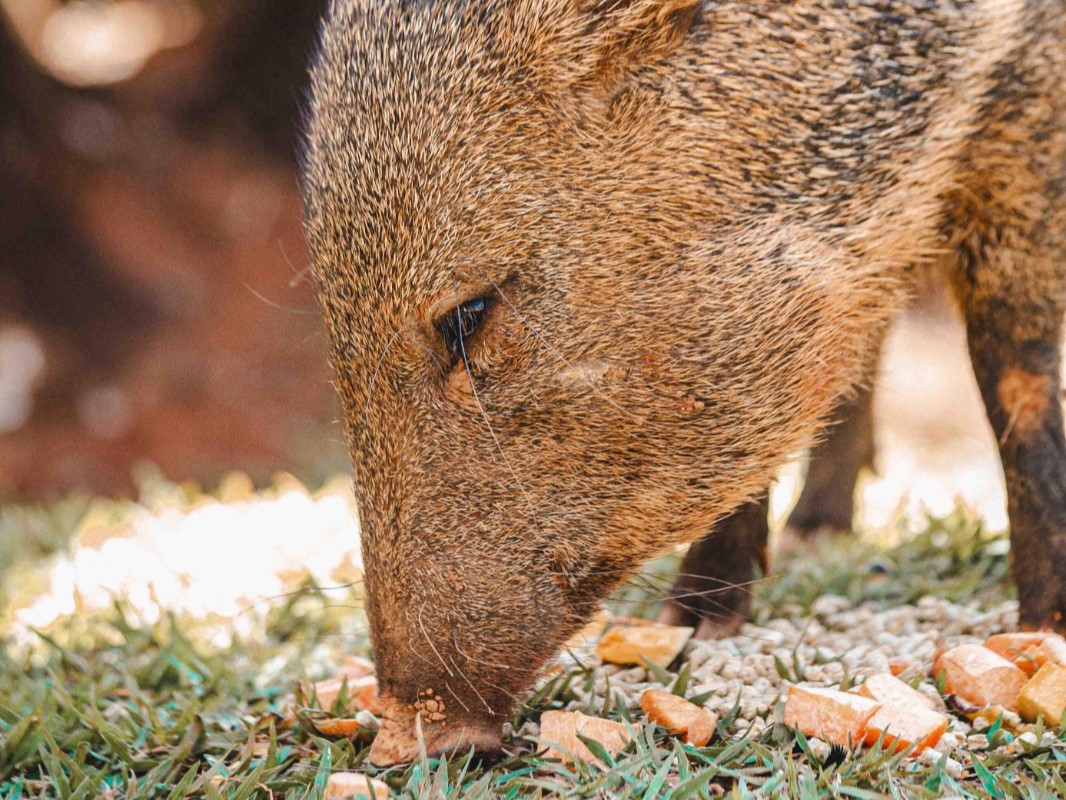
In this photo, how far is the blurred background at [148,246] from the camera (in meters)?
6.23

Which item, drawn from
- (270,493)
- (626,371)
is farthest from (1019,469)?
(270,493)

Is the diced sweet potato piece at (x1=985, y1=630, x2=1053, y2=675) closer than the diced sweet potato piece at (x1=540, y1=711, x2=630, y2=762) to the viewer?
No

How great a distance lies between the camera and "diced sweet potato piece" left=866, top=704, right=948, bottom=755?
1986 millimetres

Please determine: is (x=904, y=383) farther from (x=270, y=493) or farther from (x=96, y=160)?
(x=96, y=160)

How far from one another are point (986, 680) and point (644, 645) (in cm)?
73

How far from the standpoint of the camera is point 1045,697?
212 cm

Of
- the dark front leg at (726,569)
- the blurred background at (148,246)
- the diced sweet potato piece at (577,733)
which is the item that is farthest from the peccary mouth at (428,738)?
the blurred background at (148,246)

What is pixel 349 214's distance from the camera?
7.30ft

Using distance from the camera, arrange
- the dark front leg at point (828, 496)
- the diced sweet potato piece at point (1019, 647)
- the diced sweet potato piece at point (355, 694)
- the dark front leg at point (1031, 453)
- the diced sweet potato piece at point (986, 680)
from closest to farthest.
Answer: the diced sweet potato piece at point (986, 680)
the diced sweet potato piece at point (1019, 647)
the diced sweet potato piece at point (355, 694)
the dark front leg at point (1031, 453)
the dark front leg at point (828, 496)

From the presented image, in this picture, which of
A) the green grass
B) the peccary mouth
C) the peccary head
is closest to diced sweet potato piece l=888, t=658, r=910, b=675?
the green grass

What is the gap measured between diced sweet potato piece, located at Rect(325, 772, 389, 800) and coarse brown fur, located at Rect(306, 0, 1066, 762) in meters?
0.13

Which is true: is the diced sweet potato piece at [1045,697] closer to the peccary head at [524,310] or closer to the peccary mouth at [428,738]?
the peccary head at [524,310]

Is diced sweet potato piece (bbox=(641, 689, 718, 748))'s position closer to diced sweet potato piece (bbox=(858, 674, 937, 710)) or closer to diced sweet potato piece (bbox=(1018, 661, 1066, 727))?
diced sweet potato piece (bbox=(858, 674, 937, 710))

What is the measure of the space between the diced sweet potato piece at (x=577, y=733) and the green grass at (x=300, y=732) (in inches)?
1.3
